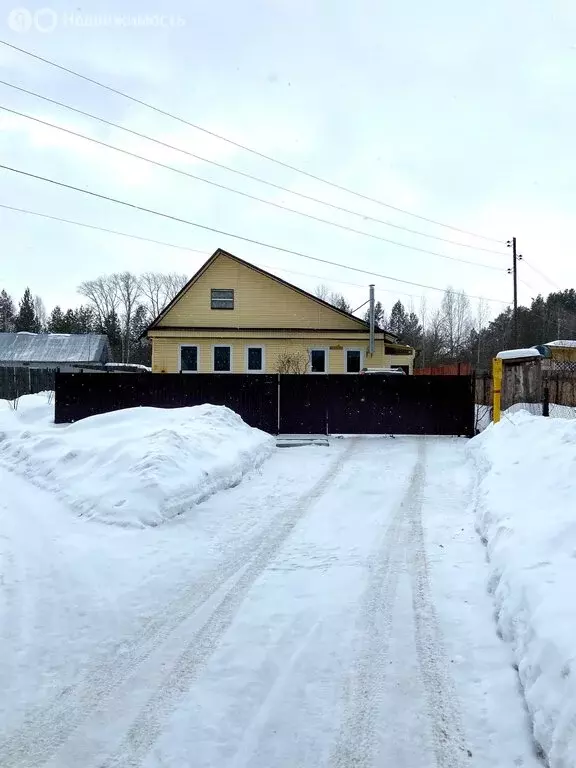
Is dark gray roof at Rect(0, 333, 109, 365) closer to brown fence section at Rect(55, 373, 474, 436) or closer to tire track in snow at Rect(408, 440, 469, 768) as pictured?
brown fence section at Rect(55, 373, 474, 436)

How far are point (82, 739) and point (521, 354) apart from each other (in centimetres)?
1188

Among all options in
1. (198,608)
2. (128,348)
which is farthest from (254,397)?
(128,348)

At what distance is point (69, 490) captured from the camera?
7.45m

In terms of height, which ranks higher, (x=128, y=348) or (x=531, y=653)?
(x=128, y=348)

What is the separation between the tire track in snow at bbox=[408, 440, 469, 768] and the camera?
8.39 feet

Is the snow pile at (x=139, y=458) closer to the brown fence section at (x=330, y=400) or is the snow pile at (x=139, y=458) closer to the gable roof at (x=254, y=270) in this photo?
the brown fence section at (x=330, y=400)

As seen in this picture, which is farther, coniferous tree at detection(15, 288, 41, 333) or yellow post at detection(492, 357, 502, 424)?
coniferous tree at detection(15, 288, 41, 333)

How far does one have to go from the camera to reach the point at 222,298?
85.8 feet

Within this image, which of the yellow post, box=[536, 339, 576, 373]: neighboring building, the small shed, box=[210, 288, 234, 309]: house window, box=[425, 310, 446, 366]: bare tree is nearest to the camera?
box=[536, 339, 576, 373]: neighboring building

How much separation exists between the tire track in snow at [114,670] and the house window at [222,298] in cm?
2119

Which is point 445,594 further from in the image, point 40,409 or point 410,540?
point 40,409

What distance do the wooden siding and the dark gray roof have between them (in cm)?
2116

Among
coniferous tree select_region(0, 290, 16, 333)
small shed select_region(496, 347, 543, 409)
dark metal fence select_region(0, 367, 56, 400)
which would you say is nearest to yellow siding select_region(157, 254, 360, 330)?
dark metal fence select_region(0, 367, 56, 400)

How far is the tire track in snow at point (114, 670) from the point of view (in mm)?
2590
